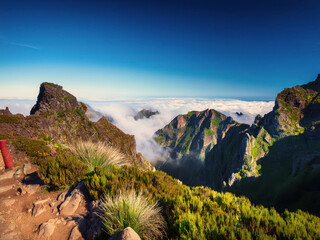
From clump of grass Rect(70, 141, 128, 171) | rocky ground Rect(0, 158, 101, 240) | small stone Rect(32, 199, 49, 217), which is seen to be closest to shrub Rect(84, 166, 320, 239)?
rocky ground Rect(0, 158, 101, 240)

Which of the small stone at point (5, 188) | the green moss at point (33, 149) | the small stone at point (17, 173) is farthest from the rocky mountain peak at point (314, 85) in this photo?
the small stone at point (5, 188)

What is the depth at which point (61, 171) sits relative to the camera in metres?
7.59

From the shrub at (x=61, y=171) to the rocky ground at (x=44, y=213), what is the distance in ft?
1.77

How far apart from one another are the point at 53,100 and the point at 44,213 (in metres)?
38.5

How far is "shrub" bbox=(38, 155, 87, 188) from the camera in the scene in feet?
24.2

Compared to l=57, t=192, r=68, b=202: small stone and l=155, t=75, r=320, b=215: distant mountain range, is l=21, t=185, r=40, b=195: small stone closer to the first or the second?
l=57, t=192, r=68, b=202: small stone

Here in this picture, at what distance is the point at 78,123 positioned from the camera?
41.9 metres

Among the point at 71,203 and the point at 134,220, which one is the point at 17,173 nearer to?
the point at 71,203

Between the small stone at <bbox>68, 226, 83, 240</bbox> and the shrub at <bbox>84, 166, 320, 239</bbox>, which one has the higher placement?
the shrub at <bbox>84, 166, 320, 239</bbox>

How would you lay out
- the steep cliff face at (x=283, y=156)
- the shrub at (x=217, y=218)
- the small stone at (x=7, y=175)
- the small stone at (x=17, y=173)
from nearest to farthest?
the shrub at (x=217, y=218), the small stone at (x=7, y=175), the small stone at (x=17, y=173), the steep cliff face at (x=283, y=156)

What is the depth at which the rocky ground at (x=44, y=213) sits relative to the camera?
5.27m

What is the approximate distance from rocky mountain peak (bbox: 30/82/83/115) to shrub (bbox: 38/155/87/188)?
3166 centimetres

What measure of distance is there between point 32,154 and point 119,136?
37.3 meters

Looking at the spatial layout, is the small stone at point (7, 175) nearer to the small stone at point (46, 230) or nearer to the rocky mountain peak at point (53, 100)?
the small stone at point (46, 230)
